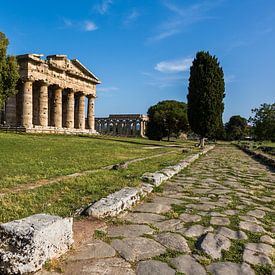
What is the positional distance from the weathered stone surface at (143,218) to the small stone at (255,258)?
4.98ft

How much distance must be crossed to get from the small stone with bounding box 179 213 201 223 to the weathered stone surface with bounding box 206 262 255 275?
4.96ft

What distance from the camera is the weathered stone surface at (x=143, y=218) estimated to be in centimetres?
467

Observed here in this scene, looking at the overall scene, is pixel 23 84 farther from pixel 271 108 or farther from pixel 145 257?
pixel 145 257

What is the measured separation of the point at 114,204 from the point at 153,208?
0.87 meters

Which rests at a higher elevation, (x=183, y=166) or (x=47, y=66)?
(x=47, y=66)

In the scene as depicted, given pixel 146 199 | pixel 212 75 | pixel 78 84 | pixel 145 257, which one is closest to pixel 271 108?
pixel 212 75

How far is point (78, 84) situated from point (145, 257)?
4581 centimetres

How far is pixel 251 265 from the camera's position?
3.21m

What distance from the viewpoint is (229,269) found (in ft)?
10.2

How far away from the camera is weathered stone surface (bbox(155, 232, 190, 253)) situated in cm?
362

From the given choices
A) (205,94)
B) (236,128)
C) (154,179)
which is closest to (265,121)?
(205,94)

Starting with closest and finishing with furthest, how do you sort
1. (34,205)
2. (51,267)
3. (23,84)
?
(51,267)
(34,205)
(23,84)

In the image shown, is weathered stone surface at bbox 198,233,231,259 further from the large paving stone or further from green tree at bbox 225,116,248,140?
green tree at bbox 225,116,248,140

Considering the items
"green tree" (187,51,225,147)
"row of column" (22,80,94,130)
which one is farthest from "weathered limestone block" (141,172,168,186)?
"row of column" (22,80,94,130)
